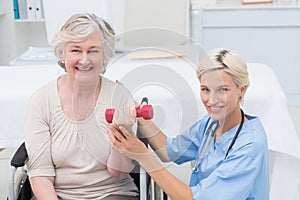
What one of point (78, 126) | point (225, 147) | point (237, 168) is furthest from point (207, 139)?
point (78, 126)

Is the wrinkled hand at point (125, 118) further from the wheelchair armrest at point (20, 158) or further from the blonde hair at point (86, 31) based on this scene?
the wheelchair armrest at point (20, 158)

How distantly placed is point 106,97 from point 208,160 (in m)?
0.34

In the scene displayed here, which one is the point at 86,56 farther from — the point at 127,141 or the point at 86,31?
the point at 127,141

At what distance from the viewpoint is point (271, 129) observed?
212cm

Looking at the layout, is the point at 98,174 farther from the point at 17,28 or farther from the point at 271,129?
the point at 17,28

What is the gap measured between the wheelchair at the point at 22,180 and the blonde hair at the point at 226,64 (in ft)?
1.01

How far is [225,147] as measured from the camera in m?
1.55

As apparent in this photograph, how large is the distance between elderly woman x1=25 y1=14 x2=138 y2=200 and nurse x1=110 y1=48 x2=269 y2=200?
0.36ft

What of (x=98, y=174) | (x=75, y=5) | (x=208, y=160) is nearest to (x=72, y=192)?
(x=98, y=174)

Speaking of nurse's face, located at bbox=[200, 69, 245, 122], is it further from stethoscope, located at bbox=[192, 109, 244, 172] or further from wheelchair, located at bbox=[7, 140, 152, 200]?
wheelchair, located at bbox=[7, 140, 152, 200]

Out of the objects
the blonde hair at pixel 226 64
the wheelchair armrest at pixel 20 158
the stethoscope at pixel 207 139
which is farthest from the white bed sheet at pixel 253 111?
the wheelchair armrest at pixel 20 158

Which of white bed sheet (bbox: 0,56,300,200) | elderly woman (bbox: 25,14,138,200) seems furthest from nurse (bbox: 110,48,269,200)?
white bed sheet (bbox: 0,56,300,200)

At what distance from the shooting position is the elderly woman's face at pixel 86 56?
5.10ft

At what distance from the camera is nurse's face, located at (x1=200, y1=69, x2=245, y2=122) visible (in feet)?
4.87
